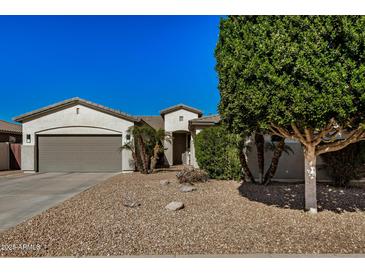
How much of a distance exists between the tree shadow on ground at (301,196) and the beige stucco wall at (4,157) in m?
16.0

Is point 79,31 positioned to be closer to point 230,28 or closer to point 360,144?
point 230,28

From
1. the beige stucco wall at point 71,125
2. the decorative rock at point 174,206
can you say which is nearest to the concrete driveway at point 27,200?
the decorative rock at point 174,206

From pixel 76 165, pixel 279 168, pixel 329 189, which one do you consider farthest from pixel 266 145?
pixel 76 165

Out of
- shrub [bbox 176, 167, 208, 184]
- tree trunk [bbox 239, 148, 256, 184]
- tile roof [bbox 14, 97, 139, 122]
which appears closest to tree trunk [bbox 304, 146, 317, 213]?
tree trunk [bbox 239, 148, 256, 184]

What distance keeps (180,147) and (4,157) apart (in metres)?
12.6

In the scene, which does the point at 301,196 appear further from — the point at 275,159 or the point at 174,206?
the point at 174,206

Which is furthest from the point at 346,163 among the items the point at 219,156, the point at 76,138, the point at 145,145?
the point at 76,138

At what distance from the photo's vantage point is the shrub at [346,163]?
324 inches

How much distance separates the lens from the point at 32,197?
740cm

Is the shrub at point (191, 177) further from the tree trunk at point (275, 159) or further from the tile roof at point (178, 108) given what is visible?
the tile roof at point (178, 108)

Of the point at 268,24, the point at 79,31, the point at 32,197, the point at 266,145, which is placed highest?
the point at 79,31

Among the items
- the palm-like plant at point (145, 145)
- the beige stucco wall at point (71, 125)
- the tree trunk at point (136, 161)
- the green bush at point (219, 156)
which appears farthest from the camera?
the beige stucco wall at point (71, 125)

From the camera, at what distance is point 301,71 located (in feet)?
13.5

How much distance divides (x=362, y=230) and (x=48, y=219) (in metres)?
6.27
